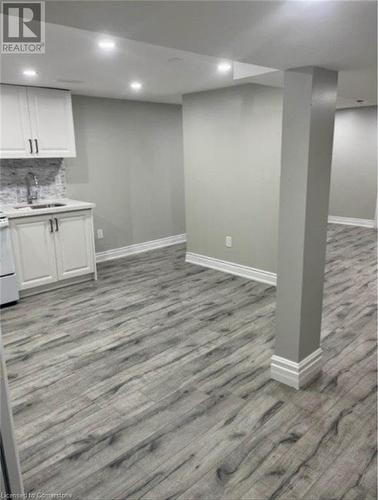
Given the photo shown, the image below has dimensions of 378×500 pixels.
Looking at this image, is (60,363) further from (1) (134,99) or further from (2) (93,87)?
(1) (134,99)

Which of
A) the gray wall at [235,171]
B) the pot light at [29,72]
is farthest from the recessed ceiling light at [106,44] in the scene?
the gray wall at [235,171]

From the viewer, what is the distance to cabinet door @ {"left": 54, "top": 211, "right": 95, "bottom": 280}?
4348 mm

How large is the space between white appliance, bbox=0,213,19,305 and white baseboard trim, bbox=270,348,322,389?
2.77m

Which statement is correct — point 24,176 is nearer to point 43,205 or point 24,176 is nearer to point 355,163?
point 43,205

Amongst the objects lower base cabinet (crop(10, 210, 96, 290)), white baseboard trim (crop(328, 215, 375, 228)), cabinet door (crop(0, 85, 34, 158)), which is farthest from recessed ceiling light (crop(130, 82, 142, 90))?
white baseboard trim (crop(328, 215, 375, 228))

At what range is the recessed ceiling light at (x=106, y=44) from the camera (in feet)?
8.11

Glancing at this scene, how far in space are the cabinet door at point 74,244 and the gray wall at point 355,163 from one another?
5466mm

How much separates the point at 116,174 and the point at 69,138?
110cm

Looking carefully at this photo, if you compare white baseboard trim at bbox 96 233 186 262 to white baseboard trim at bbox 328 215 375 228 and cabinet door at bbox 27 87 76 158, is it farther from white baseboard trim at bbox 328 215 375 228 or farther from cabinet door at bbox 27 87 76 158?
white baseboard trim at bbox 328 215 375 228

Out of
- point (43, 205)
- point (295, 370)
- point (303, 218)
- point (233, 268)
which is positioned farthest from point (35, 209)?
point (295, 370)

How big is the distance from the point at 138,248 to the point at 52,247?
1888mm

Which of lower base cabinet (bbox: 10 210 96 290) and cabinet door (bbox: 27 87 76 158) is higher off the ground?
cabinet door (bbox: 27 87 76 158)

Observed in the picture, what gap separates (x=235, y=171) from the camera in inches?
181

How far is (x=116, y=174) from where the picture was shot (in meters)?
5.59
